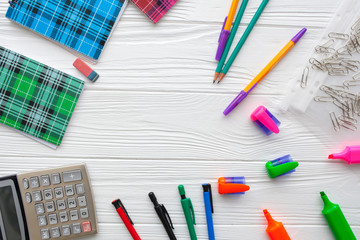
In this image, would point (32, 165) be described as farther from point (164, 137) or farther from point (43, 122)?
point (164, 137)

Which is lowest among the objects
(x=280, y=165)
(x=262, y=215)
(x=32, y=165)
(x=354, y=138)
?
(x=32, y=165)

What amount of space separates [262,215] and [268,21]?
412 millimetres

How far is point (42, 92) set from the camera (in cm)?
61

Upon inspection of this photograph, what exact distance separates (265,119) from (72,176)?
0.41 m

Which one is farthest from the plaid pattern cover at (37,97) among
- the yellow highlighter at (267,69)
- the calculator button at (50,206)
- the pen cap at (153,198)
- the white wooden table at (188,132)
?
the yellow highlighter at (267,69)

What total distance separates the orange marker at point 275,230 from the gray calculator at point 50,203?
0.37 metres

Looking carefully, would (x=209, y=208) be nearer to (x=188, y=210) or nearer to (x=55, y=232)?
(x=188, y=210)

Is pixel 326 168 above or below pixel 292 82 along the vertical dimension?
below

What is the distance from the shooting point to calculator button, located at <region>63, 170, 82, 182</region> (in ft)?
2.01

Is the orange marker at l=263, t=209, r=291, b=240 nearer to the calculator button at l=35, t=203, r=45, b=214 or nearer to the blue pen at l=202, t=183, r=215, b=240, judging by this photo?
the blue pen at l=202, t=183, r=215, b=240

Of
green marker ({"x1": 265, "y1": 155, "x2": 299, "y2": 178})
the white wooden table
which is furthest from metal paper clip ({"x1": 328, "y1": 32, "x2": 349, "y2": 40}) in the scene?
green marker ({"x1": 265, "y1": 155, "x2": 299, "y2": 178})

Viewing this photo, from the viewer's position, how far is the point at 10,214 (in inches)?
23.5

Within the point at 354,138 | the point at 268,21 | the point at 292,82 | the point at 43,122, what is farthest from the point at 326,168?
the point at 43,122

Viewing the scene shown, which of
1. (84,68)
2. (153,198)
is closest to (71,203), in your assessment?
(153,198)
